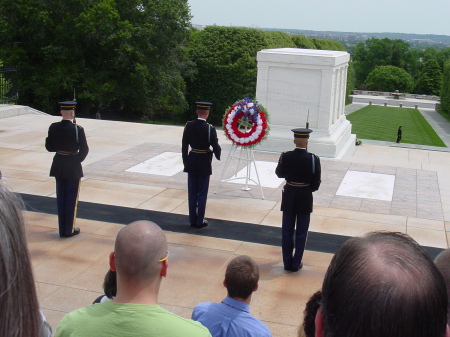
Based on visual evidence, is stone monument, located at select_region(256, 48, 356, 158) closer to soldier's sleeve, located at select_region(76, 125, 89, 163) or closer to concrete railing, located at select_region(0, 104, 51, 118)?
soldier's sleeve, located at select_region(76, 125, 89, 163)

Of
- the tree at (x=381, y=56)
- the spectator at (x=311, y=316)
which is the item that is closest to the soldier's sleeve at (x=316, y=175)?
the spectator at (x=311, y=316)

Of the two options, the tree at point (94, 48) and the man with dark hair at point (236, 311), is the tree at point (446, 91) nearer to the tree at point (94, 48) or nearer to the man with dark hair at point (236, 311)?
the tree at point (94, 48)

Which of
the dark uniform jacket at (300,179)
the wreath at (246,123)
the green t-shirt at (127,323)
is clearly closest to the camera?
the green t-shirt at (127,323)

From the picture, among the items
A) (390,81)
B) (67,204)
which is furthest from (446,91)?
(67,204)

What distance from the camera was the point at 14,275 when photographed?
3.79 feet

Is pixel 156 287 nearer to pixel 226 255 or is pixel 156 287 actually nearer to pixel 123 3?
pixel 226 255

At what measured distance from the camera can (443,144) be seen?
100ft

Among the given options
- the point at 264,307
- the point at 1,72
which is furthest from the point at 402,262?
the point at 1,72

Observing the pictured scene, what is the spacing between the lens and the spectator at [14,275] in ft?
3.75

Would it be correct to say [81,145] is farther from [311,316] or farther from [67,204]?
[311,316]

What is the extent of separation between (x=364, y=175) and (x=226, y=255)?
16.6ft

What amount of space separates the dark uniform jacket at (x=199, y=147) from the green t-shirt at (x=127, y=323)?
514cm

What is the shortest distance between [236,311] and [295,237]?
9.37ft

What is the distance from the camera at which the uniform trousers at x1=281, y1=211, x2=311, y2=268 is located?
6.02 metres
